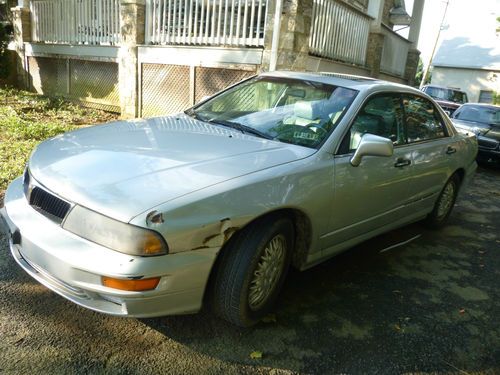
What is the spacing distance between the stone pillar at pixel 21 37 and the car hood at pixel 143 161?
10840mm

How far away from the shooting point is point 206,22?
28.9 feet

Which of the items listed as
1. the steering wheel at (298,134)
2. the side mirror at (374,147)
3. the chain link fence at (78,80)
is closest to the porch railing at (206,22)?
the chain link fence at (78,80)

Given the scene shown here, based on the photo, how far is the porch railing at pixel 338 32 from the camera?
8.91m

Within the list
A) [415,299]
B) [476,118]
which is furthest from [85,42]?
[415,299]

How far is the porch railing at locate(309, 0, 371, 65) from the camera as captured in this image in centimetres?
891

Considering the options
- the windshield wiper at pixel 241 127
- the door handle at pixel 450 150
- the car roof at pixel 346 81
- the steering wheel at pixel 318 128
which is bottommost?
the door handle at pixel 450 150

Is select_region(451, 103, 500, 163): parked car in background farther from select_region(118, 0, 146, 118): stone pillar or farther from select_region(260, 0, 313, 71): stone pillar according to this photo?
select_region(118, 0, 146, 118): stone pillar

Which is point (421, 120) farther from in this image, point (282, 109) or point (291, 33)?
point (291, 33)

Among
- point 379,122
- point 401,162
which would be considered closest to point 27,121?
point 379,122

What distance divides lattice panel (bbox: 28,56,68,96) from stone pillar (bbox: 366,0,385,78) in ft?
26.3

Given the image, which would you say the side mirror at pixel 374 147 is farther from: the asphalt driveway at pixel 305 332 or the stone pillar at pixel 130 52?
the stone pillar at pixel 130 52

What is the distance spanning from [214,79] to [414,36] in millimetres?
10983

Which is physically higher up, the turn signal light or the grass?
the turn signal light

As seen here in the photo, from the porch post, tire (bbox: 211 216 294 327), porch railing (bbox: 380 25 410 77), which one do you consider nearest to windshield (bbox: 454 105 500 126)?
porch railing (bbox: 380 25 410 77)
